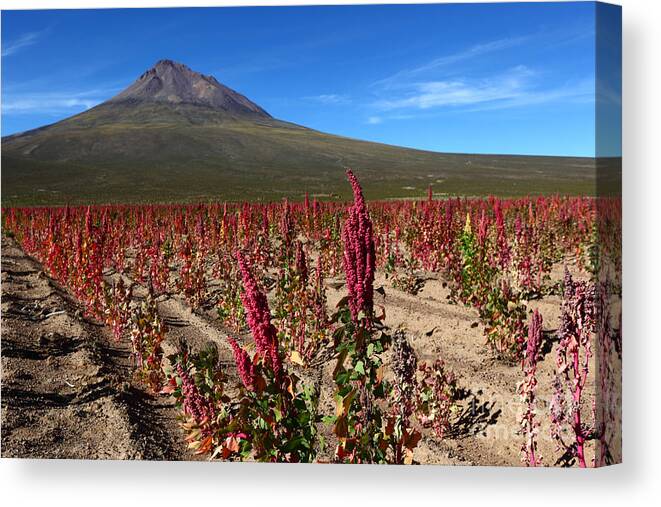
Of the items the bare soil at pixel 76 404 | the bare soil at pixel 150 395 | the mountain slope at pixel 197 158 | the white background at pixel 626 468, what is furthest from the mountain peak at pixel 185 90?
the white background at pixel 626 468

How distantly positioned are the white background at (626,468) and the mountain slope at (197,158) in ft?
1.55

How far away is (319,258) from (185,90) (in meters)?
1.63

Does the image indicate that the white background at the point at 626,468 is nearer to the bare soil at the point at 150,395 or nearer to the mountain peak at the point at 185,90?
the bare soil at the point at 150,395

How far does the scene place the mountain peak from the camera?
12.8ft

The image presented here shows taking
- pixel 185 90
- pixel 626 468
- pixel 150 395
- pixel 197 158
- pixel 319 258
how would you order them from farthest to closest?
pixel 197 158, pixel 319 258, pixel 150 395, pixel 185 90, pixel 626 468

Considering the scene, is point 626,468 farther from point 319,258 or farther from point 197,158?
point 197,158

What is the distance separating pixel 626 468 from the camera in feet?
11.3

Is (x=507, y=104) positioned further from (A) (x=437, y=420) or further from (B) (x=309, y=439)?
(B) (x=309, y=439)

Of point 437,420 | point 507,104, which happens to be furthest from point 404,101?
point 437,420

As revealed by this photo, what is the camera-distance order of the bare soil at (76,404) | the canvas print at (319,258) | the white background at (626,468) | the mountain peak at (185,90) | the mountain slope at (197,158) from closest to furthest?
the canvas print at (319,258) → the white background at (626,468) → the bare soil at (76,404) → the mountain peak at (185,90) → the mountain slope at (197,158)

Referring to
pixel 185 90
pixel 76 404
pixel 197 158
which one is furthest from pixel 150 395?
pixel 197 158

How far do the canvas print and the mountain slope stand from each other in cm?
4

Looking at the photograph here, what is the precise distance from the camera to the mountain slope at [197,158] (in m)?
4.11

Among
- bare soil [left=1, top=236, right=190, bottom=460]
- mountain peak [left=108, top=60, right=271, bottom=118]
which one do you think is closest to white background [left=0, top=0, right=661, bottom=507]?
bare soil [left=1, top=236, right=190, bottom=460]
